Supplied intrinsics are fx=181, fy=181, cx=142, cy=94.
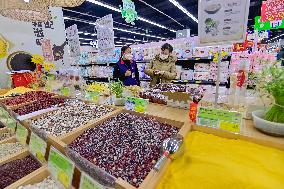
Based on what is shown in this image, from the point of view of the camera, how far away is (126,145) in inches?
50.6

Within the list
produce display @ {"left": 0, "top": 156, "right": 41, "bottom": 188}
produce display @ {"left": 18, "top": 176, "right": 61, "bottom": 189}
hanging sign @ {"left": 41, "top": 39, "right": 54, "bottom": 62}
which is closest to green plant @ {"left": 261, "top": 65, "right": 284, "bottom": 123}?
produce display @ {"left": 18, "top": 176, "right": 61, "bottom": 189}

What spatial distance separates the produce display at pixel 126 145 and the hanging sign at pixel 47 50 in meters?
3.95

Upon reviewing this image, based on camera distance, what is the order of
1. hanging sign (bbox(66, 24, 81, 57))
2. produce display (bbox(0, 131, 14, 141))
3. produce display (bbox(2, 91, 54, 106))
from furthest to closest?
hanging sign (bbox(66, 24, 81, 57)) < produce display (bbox(2, 91, 54, 106)) < produce display (bbox(0, 131, 14, 141))

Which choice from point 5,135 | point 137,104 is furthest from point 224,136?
point 5,135

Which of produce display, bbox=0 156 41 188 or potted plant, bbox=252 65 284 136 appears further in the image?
produce display, bbox=0 156 41 188

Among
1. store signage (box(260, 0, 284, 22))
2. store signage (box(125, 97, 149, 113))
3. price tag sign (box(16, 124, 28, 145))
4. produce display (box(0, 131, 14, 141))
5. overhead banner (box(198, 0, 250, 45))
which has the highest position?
store signage (box(260, 0, 284, 22))

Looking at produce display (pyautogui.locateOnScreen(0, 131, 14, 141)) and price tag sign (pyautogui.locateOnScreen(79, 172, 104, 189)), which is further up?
price tag sign (pyautogui.locateOnScreen(79, 172, 104, 189))

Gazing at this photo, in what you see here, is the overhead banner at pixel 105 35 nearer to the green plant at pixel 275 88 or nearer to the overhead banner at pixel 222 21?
the overhead banner at pixel 222 21

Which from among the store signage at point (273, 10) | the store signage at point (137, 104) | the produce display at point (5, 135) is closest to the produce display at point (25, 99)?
the produce display at point (5, 135)

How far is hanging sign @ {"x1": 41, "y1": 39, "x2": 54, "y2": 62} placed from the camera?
15.2 feet

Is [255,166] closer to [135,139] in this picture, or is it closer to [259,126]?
[259,126]

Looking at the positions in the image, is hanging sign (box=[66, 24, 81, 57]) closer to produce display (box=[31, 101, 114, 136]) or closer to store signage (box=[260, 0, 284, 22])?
produce display (box=[31, 101, 114, 136])

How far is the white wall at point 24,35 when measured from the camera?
404 centimetres

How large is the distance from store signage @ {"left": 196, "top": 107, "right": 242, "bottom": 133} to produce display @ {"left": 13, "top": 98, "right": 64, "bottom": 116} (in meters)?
1.78
